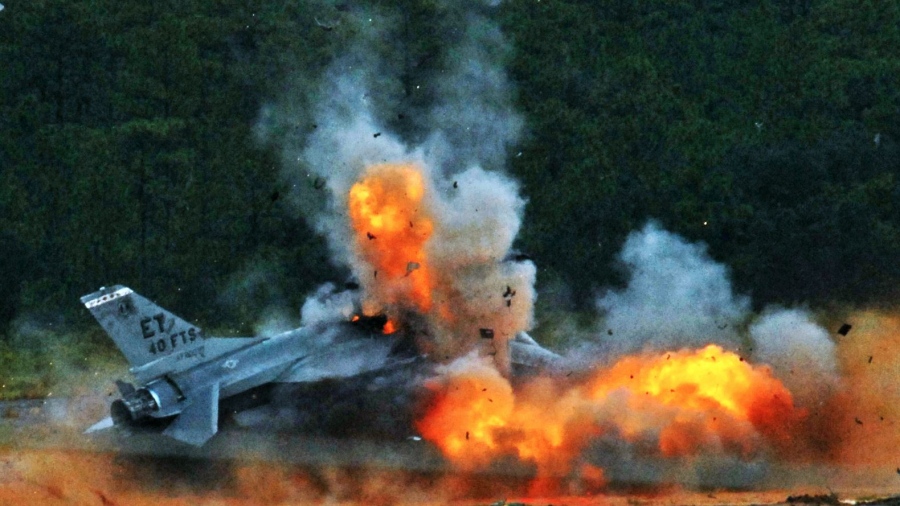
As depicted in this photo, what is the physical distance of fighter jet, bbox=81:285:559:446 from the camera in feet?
155

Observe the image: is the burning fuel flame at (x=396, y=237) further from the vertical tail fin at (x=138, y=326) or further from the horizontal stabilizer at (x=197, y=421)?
the horizontal stabilizer at (x=197, y=421)

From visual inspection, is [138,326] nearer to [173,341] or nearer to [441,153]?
[173,341]

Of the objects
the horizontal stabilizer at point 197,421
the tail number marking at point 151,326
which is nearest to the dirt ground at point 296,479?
the horizontal stabilizer at point 197,421

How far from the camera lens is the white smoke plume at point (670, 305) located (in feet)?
186

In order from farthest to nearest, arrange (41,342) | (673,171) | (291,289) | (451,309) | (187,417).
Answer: (673,171)
(291,289)
(41,342)
(451,309)
(187,417)

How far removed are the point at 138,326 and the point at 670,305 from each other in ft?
65.2

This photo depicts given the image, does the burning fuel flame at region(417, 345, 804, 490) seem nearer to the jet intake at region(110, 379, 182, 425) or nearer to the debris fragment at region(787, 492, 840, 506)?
the debris fragment at region(787, 492, 840, 506)

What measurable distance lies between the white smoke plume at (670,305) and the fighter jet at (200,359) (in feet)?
28.1

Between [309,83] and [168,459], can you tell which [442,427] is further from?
[309,83]

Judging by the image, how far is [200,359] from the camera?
4900 cm

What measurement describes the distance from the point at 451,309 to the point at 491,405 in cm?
366

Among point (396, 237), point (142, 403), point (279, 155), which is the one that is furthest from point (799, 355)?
point (279, 155)

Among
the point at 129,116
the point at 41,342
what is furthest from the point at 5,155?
the point at 41,342

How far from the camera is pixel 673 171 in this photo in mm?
77750
